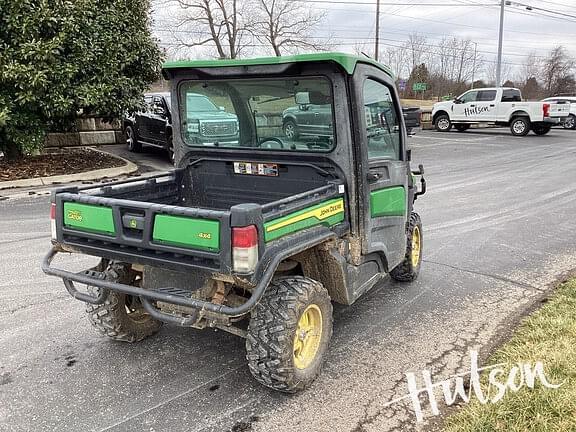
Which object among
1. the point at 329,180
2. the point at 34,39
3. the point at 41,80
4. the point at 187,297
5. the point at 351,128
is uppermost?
the point at 34,39

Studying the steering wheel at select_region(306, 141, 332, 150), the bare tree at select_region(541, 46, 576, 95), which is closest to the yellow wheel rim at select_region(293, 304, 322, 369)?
the steering wheel at select_region(306, 141, 332, 150)

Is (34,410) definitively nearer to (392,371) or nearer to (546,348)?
(392,371)

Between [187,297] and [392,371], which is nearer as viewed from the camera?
[187,297]

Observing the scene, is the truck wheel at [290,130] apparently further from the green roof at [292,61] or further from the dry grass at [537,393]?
the dry grass at [537,393]

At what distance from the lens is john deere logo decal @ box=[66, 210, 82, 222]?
3.32 meters

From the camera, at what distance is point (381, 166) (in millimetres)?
4074

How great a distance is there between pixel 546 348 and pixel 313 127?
223cm

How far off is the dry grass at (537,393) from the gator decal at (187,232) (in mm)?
1654

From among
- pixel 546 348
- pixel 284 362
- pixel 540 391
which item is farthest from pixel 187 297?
pixel 546 348

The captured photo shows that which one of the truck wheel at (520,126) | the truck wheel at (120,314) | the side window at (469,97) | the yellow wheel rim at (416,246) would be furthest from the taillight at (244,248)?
the side window at (469,97)

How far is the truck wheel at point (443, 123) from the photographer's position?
25.0 meters

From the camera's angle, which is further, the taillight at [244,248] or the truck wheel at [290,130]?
the truck wheel at [290,130]

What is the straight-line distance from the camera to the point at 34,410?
3115mm

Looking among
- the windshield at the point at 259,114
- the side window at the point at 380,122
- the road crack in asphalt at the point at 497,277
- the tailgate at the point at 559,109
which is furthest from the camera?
the tailgate at the point at 559,109
